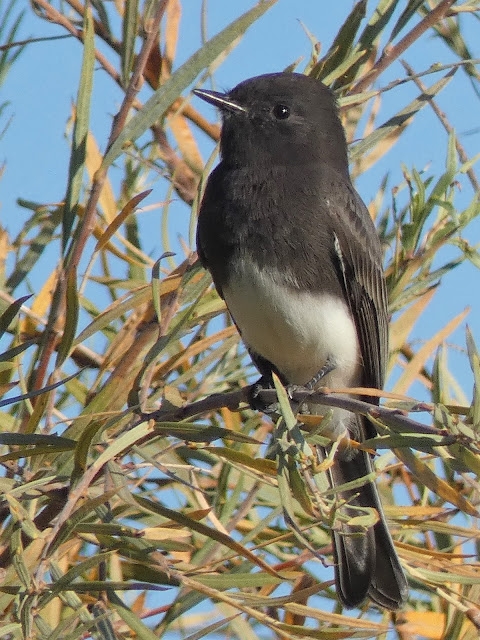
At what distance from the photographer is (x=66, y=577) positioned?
1.56 metres

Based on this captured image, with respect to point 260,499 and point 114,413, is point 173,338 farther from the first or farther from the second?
point 260,499

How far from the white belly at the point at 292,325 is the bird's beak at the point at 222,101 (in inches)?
21.9

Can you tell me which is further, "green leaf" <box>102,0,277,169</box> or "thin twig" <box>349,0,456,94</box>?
"thin twig" <box>349,0,456,94</box>

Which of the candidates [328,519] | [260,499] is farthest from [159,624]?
[328,519]

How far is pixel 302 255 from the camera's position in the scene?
9.02ft

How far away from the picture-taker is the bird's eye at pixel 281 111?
3141mm

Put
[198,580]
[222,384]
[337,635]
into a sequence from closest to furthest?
[337,635] → [198,580] → [222,384]

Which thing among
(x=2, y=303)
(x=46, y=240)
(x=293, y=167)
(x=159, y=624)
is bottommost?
(x=159, y=624)

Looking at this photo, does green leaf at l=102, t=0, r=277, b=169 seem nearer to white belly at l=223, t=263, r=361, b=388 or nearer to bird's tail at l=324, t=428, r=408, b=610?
white belly at l=223, t=263, r=361, b=388

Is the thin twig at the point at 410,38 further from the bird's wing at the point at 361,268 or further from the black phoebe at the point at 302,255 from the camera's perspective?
the bird's wing at the point at 361,268

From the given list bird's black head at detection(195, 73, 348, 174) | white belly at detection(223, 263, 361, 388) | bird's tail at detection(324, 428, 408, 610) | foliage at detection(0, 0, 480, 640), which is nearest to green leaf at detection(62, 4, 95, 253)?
foliage at detection(0, 0, 480, 640)

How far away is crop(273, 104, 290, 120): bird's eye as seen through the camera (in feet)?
10.3

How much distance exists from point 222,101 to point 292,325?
70cm

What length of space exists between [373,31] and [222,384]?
862mm
